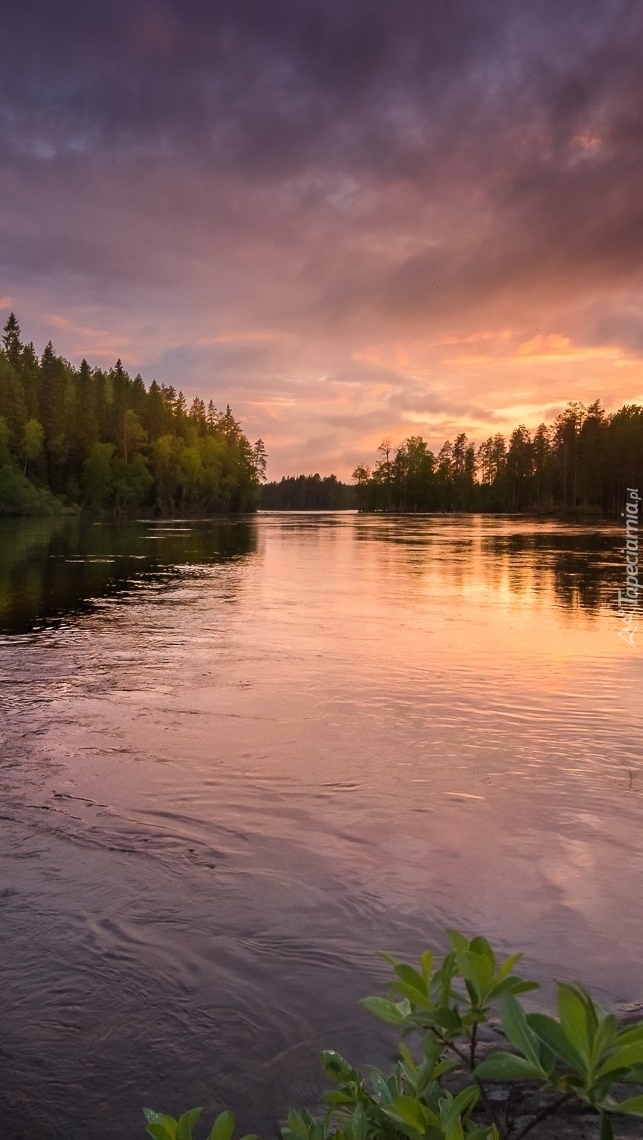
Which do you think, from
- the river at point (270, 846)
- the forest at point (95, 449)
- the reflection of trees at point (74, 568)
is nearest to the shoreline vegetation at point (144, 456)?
the forest at point (95, 449)

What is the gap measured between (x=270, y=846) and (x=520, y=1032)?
14.1 feet

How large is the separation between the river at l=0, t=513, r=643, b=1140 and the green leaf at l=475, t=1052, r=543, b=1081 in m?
1.95

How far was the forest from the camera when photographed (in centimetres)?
10219

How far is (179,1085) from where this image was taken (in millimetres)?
3311

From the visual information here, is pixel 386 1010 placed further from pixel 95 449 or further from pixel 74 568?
pixel 95 449

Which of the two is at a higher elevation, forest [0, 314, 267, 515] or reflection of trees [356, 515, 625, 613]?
forest [0, 314, 267, 515]

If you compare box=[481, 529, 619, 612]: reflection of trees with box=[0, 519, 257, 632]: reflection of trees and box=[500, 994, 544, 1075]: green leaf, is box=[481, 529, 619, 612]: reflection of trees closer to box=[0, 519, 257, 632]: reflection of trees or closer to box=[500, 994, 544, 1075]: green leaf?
box=[0, 519, 257, 632]: reflection of trees

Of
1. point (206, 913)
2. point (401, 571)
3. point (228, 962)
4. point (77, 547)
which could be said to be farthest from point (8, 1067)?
point (77, 547)

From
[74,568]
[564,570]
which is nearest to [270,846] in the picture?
[74,568]

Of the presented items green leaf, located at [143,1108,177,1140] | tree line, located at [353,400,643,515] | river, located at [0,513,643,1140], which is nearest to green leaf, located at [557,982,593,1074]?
green leaf, located at [143,1108,177,1140]

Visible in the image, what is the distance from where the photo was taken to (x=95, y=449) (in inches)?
4306

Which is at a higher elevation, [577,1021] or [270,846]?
[577,1021]

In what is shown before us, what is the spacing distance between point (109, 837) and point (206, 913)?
134 cm

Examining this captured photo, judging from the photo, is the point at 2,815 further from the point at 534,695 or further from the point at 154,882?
the point at 534,695
